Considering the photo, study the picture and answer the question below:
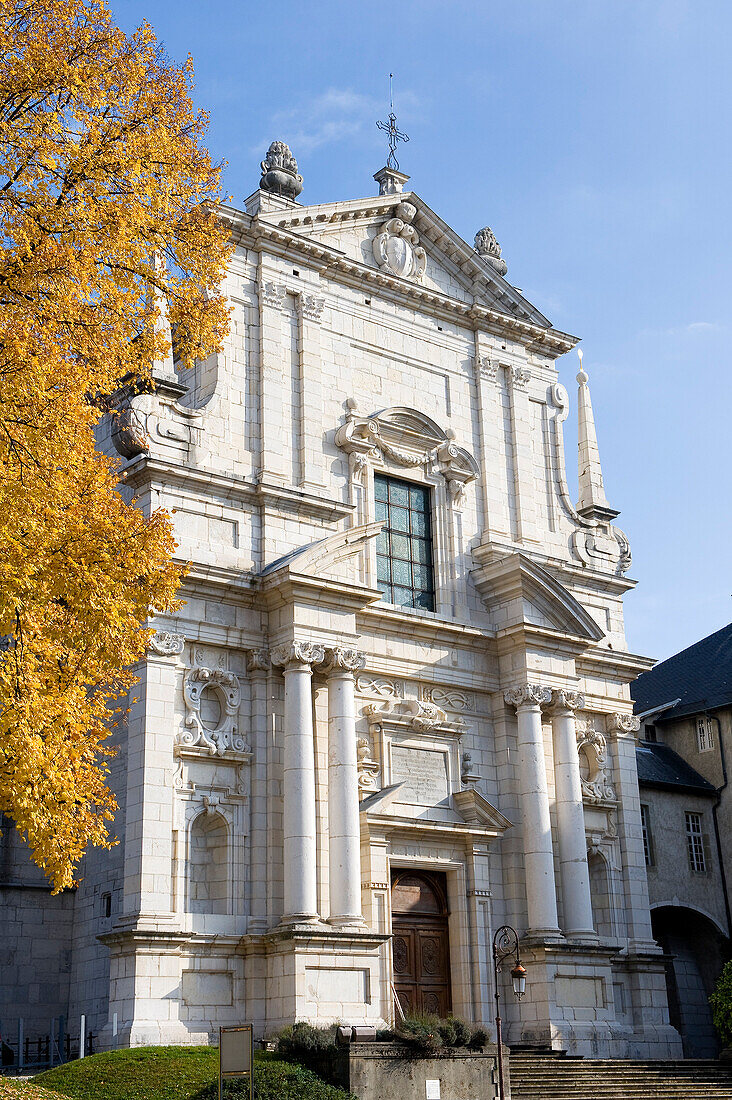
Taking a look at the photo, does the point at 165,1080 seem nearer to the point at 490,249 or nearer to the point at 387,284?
the point at 387,284

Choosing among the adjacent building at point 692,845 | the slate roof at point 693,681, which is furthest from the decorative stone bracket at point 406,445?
the slate roof at point 693,681

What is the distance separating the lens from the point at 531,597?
27000 millimetres

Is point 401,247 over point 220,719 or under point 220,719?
over

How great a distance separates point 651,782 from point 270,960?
1388 cm

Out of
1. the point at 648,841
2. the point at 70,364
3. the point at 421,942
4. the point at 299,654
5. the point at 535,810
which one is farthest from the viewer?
the point at 648,841

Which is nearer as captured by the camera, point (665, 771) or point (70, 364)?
point (70, 364)

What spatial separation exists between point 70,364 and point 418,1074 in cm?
1125

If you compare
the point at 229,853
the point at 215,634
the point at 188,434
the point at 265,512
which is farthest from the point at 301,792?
the point at 188,434

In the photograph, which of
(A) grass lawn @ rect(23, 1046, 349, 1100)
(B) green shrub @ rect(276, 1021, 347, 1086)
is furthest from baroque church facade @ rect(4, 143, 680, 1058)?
(A) grass lawn @ rect(23, 1046, 349, 1100)

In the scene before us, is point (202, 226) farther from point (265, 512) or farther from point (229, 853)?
point (229, 853)

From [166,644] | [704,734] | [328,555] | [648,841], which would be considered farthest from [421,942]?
[704,734]

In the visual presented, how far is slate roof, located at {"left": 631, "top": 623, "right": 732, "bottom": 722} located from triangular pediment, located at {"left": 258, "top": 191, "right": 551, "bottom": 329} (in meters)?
11.1

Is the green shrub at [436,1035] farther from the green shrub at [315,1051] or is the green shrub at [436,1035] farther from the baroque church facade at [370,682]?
the baroque church facade at [370,682]

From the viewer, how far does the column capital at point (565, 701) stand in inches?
1064
